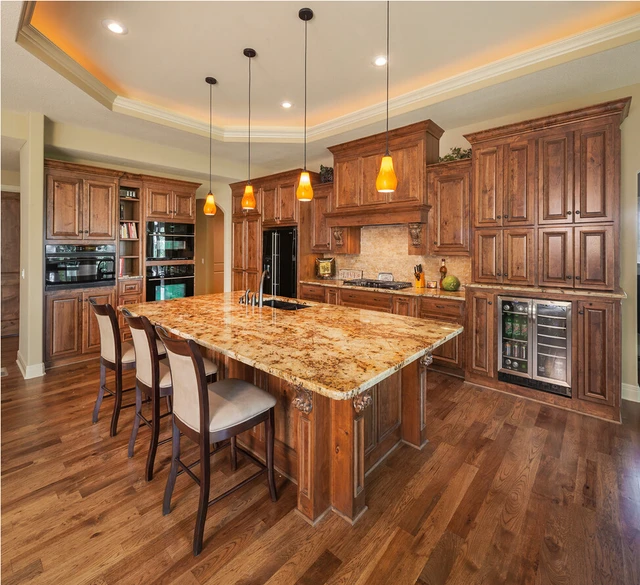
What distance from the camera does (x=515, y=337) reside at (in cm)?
341

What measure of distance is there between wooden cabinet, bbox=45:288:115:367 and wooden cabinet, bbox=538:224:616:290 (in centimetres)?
512

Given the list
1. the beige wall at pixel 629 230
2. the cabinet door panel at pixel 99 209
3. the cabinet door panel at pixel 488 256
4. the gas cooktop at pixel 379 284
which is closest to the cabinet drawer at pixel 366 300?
the gas cooktop at pixel 379 284

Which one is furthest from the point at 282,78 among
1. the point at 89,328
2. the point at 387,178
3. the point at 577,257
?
the point at 89,328

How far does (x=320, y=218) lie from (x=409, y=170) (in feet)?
5.54

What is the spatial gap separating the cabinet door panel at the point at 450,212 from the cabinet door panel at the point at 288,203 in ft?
7.18

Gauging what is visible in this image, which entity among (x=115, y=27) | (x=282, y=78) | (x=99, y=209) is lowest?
(x=99, y=209)

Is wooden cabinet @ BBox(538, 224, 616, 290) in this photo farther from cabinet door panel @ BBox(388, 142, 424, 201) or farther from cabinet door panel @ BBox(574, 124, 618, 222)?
cabinet door panel @ BBox(388, 142, 424, 201)

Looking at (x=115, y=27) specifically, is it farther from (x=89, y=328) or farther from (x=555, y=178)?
(x=555, y=178)

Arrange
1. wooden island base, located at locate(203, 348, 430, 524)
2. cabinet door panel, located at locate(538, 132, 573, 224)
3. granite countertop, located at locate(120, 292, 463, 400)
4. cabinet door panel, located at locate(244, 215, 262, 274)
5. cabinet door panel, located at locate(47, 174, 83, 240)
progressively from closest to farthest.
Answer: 1. granite countertop, located at locate(120, 292, 463, 400)
2. wooden island base, located at locate(203, 348, 430, 524)
3. cabinet door panel, located at locate(538, 132, 573, 224)
4. cabinet door panel, located at locate(47, 174, 83, 240)
5. cabinet door panel, located at locate(244, 215, 262, 274)

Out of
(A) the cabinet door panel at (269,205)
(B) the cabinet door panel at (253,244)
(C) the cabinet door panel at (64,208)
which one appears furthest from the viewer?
(B) the cabinet door panel at (253,244)

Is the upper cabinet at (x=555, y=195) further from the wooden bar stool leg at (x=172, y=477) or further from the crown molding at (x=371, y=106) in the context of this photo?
the wooden bar stool leg at (x=172, y=477)

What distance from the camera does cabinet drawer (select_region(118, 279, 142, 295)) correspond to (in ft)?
15.7

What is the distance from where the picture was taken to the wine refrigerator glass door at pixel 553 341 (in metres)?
3.12

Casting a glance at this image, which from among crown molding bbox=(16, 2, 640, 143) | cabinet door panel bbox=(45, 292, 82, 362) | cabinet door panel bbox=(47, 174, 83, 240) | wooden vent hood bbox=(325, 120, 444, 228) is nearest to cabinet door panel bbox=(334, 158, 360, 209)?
wooden vent hood bbox=(325, 120, 444, 228)
